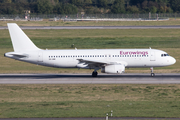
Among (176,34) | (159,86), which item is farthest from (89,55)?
(176,34)

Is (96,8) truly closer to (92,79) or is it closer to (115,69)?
(92,79)

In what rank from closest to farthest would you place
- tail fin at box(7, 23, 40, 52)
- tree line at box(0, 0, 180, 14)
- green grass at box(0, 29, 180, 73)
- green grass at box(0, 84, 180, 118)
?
1. green grass at box(0, 84, 180, 118)
2. tail fin at box(7, 23, 40, 52)
3. green grass at box(0, 29, 180, 73)
4. tree line at box(0, 0, 180, 14)

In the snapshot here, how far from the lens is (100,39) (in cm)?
8075

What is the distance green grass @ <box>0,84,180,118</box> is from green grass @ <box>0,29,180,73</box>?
23.3 meters

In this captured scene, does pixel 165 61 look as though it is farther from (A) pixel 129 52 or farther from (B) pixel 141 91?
(B) pixel 141 91

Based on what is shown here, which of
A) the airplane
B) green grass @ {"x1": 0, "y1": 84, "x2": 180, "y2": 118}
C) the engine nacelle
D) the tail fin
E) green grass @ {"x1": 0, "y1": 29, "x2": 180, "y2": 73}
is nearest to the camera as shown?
green grass @ {"x1": 0, "y1": 84, "x2": 180, "y2": 118}

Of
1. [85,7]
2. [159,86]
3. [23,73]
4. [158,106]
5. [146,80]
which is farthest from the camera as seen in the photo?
[85,7]

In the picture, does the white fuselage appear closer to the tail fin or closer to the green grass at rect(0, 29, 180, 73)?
the tail fin

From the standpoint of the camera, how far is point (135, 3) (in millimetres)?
195125

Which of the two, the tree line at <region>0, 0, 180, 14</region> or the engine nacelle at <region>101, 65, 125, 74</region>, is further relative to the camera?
the tree line at <region>0, 0, 180, 14</region>

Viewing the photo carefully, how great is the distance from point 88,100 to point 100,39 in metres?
53.4

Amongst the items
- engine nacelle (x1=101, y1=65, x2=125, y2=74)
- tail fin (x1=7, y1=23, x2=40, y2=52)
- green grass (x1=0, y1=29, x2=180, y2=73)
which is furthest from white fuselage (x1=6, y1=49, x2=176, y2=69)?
green grass (x1=0, y1=29, x2=180, y2=73)

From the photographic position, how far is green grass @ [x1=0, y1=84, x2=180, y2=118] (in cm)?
2255

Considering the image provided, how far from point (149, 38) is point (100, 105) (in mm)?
58515
